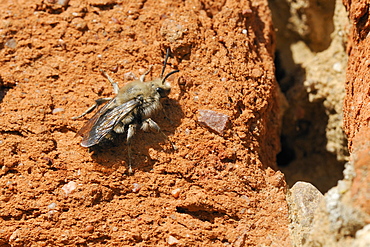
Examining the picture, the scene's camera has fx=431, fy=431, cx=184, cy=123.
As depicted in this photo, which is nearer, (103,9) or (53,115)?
(53,115)

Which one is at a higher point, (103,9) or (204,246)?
(103,9)

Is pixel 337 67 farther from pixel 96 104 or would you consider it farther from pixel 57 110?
pixel 57 110

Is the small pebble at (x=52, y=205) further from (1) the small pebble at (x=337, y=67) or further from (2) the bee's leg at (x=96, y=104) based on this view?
(1) the small pebble at (x=337, y=67)

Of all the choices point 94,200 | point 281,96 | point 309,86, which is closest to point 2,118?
point 94,200

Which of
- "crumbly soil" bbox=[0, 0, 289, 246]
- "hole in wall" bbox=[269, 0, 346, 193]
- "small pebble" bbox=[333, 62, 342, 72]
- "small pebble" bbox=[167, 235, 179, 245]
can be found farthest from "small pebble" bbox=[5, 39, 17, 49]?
"small pebble" bbox=[333, 62, 342, 72]

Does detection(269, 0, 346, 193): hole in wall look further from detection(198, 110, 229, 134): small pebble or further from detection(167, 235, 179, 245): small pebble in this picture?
detection(167, 235, 179, 245): small pebble

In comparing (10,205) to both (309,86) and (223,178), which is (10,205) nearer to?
(223,178)

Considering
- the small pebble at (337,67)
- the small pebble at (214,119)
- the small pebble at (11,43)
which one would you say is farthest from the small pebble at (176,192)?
the small pebble at (337,67)
